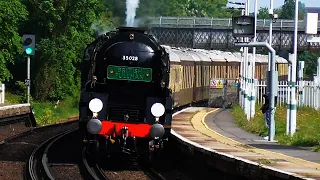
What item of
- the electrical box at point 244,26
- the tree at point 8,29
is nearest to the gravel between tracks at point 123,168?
the electrical box at point 244,26

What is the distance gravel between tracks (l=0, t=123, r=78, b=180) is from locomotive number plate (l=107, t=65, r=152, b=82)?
125 inches

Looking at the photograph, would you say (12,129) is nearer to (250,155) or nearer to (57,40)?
(250,155)

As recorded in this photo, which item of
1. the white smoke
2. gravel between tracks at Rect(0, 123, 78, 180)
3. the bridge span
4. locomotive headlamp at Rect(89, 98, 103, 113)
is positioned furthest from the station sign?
locomotive headlamp at Rect(89, 98, 103, 113)

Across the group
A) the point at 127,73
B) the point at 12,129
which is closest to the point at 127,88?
the point at 127,73

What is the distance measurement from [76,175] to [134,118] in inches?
83.5

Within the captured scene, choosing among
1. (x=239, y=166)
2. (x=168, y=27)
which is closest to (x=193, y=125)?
(x=239, y=166)

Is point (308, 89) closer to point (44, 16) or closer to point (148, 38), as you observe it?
point (148, 38)

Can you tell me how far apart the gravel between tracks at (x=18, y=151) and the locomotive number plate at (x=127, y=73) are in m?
3.17

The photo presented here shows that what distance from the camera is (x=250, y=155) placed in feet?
56.7

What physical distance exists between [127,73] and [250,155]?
13.2 ft

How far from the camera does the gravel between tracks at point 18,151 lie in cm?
1855

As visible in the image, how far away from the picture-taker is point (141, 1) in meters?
25.0

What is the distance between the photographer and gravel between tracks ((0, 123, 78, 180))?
18547mm

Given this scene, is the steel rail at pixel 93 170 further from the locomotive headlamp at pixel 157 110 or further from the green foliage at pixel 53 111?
the green foliage at pixel 53 111
